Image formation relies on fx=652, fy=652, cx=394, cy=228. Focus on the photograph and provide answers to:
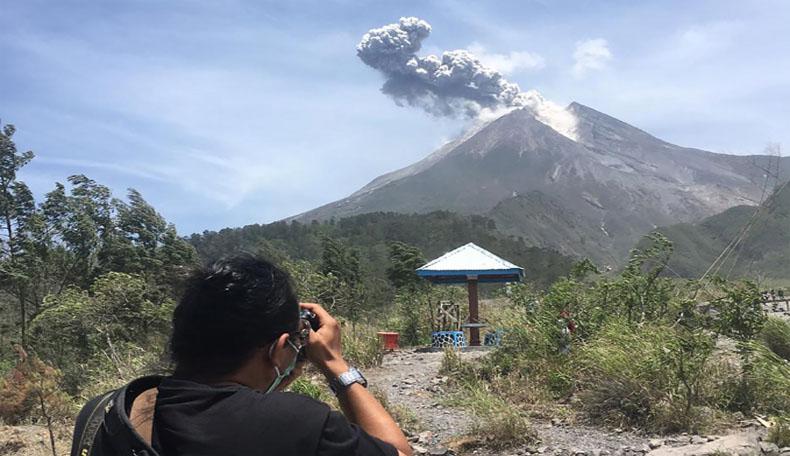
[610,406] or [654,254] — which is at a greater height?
[654,254]

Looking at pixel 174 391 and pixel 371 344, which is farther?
pixel 371 344

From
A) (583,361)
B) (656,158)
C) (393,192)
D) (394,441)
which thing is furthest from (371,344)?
(656,158)

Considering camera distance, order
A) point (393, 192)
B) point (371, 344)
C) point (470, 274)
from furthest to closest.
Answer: point (393, 192) < point (470, 274) < point (371, 344)

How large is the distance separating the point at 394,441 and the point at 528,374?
17.0 feet

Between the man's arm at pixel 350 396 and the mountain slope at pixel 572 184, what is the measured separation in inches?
3760

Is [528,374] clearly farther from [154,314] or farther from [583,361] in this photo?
[154,314]

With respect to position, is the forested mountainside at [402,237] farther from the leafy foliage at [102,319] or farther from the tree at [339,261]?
the leafy foliage at [102,319]

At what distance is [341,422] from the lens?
0.96 meters

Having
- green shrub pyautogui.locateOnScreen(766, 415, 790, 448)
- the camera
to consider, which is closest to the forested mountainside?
green shrub pyautogui.locateOnScreen(766, 415, 790, 448)

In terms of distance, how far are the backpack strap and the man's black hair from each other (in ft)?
0.39

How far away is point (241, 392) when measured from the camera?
95 cm

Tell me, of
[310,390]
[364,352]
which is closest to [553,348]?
[310,390]

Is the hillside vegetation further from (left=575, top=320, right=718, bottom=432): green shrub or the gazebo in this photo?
the gazebo

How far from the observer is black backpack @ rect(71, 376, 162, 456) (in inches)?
35.9
